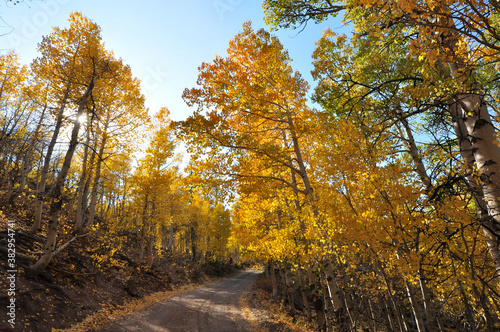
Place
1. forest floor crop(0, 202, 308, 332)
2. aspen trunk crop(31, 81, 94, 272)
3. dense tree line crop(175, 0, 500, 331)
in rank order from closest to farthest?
dense tree line crop(175, 0, 500, 331), forest floor crop(0, 202, 308, 332), aspen trunk crop(31, 81, 94, 272)

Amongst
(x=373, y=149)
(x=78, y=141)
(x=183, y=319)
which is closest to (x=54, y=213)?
(x=78, y=141)

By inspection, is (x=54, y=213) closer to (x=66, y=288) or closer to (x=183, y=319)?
(x=66, y=288)

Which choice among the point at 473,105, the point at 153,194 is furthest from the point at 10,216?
the point at 473,105

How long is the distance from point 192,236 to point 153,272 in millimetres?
14857

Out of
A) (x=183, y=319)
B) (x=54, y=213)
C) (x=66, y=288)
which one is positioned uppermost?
(x=54, y=213)

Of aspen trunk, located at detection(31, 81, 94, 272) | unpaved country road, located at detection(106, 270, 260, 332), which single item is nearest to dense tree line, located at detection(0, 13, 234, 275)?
aspen trunk, located at detection(31, 81, 94, 272)

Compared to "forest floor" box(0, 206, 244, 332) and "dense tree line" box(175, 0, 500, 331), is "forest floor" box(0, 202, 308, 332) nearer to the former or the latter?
"forest floor" box(0, 206, 244, 332)

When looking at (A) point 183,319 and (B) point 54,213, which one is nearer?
(B) point 54,213

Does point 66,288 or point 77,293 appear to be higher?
point 66,288

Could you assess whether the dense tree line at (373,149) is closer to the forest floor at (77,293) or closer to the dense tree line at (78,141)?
the dense tree line at (78,141)

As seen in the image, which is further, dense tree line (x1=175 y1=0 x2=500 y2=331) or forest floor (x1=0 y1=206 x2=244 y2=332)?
forest floor (x1=0 y1=206 x2=244 y2=332)

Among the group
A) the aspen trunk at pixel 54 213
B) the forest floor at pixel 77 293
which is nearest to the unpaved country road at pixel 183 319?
the forest floor at pixel 77 293

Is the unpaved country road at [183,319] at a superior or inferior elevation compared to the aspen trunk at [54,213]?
inferior

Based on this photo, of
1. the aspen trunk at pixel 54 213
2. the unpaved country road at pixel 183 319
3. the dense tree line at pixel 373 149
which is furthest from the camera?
the unpaved country road at pixel 183 319
